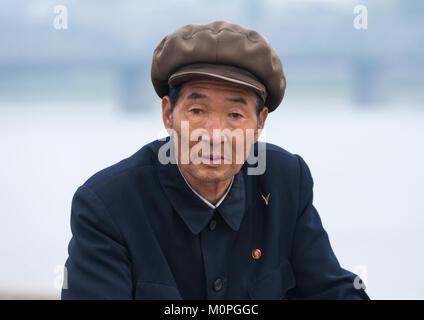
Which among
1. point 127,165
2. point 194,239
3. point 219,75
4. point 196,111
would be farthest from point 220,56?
point 194,239

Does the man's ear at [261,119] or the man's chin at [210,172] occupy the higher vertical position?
the man's ear at [261,119]

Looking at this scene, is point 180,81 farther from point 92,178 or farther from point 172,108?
point 92,178

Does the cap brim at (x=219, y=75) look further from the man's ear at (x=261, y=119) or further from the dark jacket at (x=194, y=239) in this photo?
the dark jacket at (x=194, y=239)

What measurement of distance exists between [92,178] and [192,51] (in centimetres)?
48

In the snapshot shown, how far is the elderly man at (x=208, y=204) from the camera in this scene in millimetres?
1523

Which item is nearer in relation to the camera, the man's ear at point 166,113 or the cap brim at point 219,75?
the cap brim at point 219,75

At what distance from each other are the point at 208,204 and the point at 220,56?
0.46m

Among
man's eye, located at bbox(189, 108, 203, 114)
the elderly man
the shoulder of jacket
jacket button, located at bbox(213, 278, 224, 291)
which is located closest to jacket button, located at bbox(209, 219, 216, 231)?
the elderly man

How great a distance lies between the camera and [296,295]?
182 centimetres

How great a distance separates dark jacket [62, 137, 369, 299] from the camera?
154cm

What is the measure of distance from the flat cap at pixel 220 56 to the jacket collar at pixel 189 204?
0.92 ft

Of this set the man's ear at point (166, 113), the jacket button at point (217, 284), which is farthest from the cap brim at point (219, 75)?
the jacket button at point (217, 284)

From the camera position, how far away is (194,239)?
5.49ft
